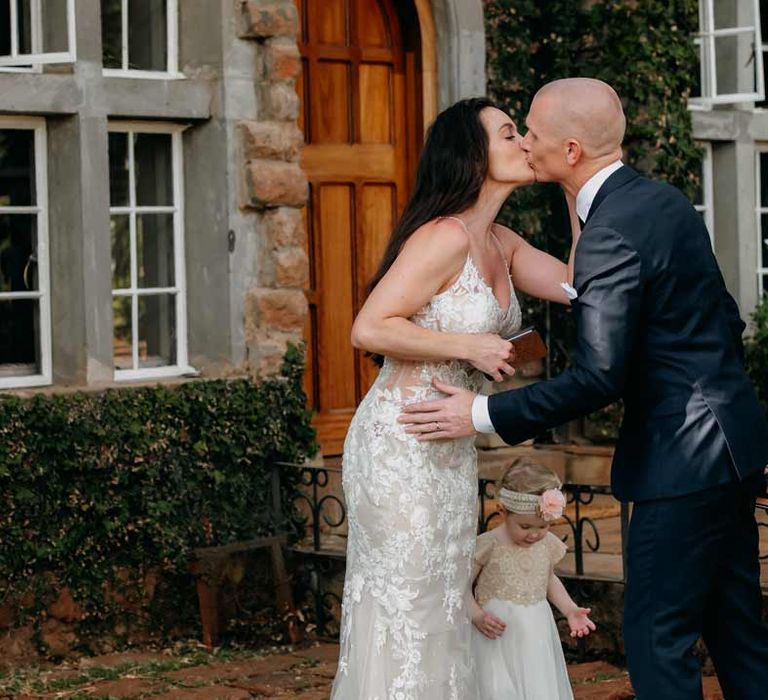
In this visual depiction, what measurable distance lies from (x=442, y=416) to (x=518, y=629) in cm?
116

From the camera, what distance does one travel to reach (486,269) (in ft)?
17.3

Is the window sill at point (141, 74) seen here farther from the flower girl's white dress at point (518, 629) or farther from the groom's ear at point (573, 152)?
the groom's ear at point (573, 152)

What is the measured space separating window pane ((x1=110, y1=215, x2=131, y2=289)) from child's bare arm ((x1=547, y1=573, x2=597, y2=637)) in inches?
115

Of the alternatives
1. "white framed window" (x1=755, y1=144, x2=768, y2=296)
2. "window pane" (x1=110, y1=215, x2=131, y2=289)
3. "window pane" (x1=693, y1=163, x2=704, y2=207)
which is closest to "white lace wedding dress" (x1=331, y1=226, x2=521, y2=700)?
"window pane" (x1=110, y1=215, x2=131, y2=289)

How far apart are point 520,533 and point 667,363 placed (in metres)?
1.52

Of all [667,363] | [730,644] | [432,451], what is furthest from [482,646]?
[667,363]

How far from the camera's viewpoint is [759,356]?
10.1 metres

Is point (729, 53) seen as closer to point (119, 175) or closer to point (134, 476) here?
point (119, 175)

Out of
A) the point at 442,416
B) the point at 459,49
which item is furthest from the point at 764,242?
the point at 442,416

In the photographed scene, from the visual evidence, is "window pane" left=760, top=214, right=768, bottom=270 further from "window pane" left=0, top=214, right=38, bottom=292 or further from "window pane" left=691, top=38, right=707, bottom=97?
"window pane" left=0, top=214, right=38, bottom=292

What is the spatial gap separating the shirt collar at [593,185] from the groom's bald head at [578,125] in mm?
17

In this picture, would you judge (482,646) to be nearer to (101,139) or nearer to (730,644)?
(730,644)

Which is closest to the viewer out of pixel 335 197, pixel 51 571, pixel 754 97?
pixel 51 571

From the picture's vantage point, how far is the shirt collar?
466cm
